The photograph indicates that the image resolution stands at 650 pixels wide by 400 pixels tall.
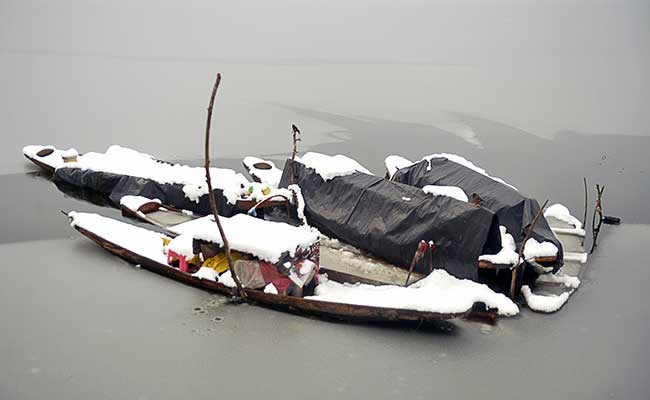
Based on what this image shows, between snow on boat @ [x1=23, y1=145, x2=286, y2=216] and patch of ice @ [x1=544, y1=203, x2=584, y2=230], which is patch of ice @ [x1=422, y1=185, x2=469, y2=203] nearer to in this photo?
snow on boat @ [x1=23, y1=145, x2=286, y2=216]

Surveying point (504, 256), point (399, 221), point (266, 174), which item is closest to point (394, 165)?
point (266, 174)

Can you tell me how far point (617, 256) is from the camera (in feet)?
35.2

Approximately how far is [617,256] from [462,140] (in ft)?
27.8

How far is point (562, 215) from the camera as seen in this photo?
38.2ft

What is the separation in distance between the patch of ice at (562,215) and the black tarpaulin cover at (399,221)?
10.8ft

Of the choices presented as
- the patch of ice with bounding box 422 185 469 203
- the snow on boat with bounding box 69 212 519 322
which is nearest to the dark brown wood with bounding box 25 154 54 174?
the snow on boat with bounding box 69 212 519 322

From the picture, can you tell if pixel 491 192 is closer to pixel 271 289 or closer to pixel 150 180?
pixel 271 289

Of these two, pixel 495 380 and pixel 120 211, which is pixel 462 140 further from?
pixel 495 380

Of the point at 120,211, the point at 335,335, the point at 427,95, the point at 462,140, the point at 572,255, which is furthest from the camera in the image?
the point at 427,95

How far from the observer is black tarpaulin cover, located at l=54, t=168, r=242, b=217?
11.7 meters

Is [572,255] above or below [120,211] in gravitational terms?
above

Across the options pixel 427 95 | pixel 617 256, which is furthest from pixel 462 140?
pixel 617 256

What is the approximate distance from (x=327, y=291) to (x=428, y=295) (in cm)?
147

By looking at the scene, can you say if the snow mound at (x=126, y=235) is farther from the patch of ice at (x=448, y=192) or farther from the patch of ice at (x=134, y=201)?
the patch of ice at (x=448, y=192)
